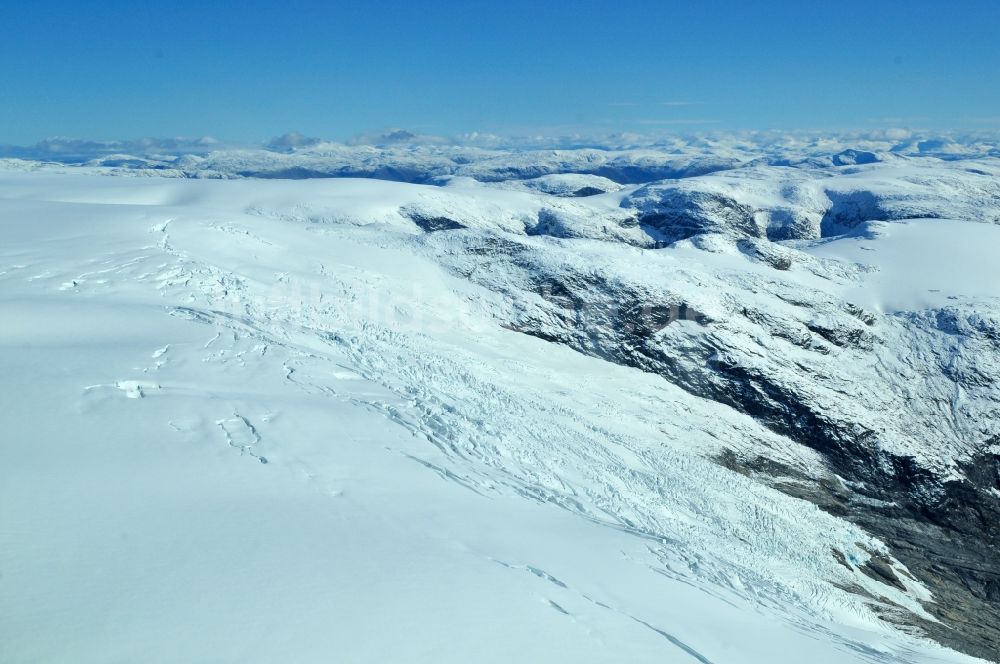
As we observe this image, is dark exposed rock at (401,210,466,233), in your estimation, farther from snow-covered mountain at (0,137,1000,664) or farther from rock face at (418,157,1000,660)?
rock face at (418,157,1000,660)

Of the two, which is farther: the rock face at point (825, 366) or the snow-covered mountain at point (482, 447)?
the rock face at point (825, 366)

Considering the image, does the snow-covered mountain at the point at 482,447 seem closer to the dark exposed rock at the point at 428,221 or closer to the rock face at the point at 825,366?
the rock face at the point at 825,366

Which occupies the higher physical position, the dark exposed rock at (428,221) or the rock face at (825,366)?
the dark exposed rock at (428,221)

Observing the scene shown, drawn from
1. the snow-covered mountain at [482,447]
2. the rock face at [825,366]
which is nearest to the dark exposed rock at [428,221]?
the snow-covered mountain at [482,447]

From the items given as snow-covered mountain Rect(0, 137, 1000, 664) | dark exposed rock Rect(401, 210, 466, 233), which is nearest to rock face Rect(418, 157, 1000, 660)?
snow-covered mountain Rect(0, 137, 1000, 664)

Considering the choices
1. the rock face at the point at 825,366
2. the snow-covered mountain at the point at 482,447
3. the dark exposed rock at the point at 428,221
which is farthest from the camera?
the dark exposed rock at the point at 428,221

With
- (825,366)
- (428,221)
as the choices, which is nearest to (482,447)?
(825,366)

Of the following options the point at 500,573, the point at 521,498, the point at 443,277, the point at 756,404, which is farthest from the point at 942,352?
the point at 500,573

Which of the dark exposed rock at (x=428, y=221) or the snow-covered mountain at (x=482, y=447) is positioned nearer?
the snow-covered mountain at (x=482, y=447)

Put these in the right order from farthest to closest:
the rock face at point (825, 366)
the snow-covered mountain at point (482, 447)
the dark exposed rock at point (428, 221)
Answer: the dark exposed rock at point (428, 221)
the rock face at point (825, 366)
the snow-covered mountain at point (482, 447)

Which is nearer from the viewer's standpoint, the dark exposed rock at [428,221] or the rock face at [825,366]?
the rock face at [825,366]
